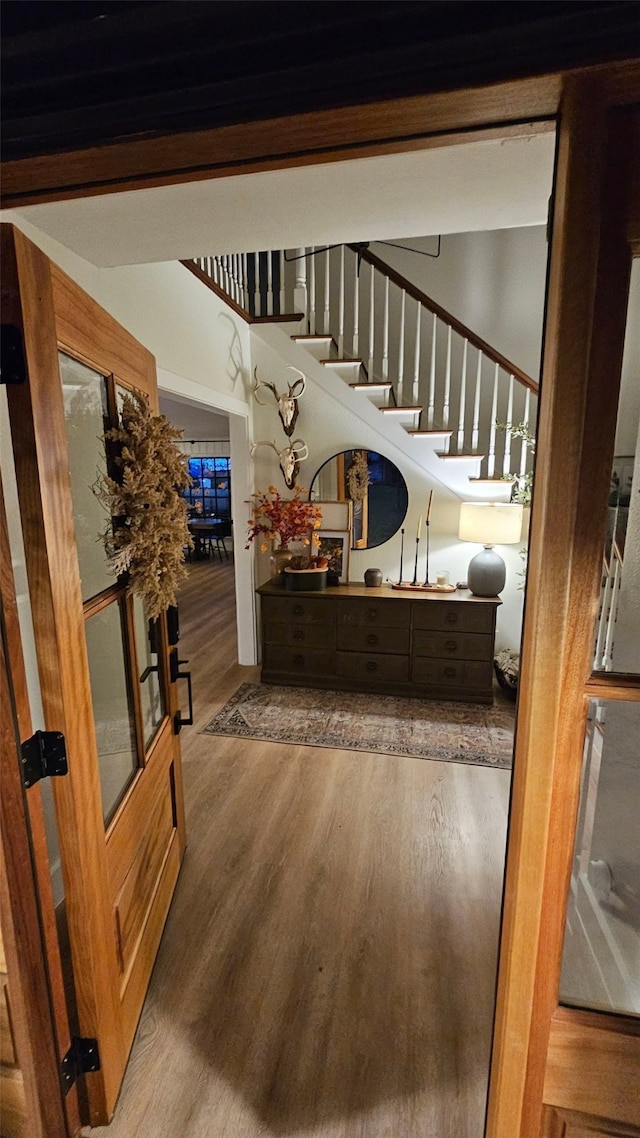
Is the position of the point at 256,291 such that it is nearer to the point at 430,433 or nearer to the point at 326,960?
the point at 430,433

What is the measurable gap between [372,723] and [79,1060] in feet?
7.86

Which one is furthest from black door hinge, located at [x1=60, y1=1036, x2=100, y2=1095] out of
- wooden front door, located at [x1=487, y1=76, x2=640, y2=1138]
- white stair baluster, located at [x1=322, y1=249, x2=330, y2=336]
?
white stair baluster, located at [x1=322, y1=249, x2=330, y2=336]

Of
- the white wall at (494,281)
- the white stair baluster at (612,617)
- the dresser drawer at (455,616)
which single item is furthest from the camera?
the white wall at (494,281)

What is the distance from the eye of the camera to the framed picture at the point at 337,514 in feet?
13.7

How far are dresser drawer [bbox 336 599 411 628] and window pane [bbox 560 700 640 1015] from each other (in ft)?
9.24

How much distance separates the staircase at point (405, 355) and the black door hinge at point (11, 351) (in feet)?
9.94

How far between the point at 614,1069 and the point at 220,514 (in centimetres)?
1044

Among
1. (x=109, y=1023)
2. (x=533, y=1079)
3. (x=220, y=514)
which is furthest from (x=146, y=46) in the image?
(x=220, y=514)

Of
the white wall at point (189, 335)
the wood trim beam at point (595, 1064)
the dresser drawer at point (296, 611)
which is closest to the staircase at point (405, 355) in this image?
the white wall at point (189, 335)

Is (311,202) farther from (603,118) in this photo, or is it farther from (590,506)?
(590,506)

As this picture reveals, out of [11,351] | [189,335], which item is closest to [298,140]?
[11,351]

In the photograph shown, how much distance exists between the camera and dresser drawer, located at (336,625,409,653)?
12.3 ft

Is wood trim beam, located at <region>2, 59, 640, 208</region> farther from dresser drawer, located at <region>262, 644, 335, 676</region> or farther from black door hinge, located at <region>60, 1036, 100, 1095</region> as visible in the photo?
dresser drawer, located at <region>262, 644, 335, 676</region>

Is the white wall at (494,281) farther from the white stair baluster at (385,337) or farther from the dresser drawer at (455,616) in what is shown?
the dresser drawer at (455,616)
